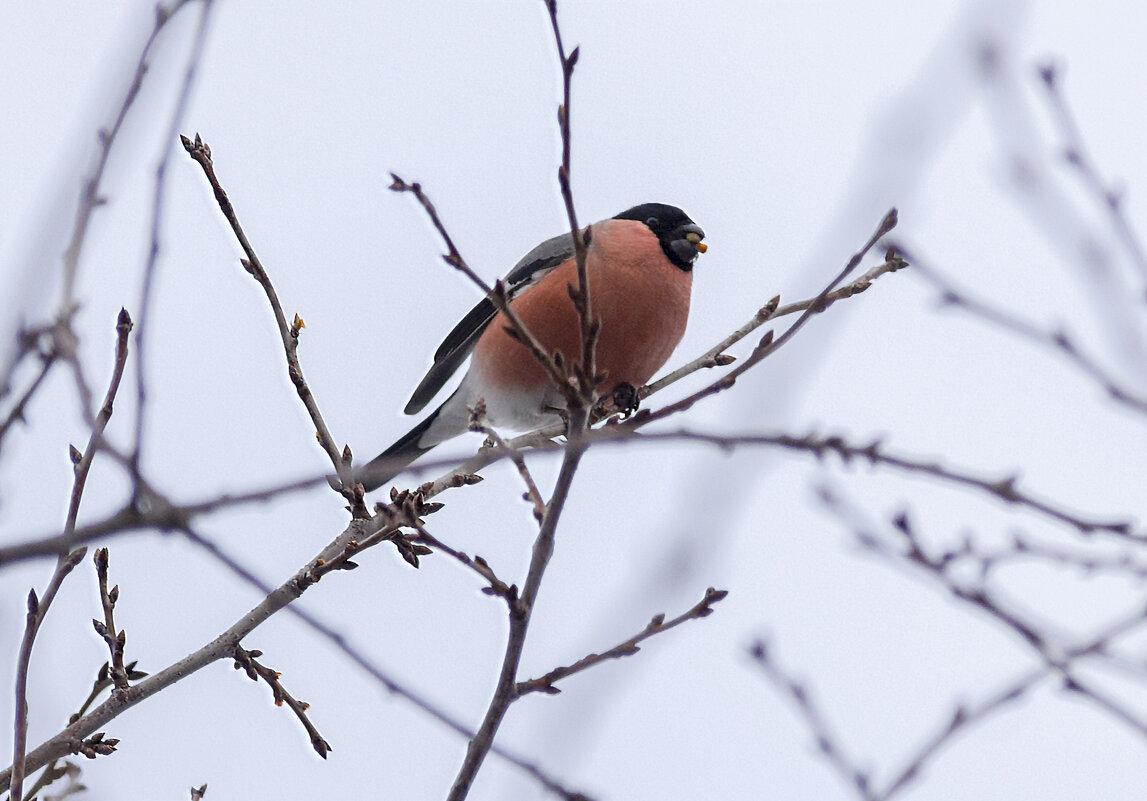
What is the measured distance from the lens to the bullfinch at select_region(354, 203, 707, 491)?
4.69 metres

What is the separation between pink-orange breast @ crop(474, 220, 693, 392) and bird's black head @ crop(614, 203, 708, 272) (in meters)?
0.10

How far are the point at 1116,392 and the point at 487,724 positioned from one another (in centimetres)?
113

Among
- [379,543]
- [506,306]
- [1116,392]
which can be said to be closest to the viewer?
[1116,392]

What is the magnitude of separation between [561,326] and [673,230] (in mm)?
1028

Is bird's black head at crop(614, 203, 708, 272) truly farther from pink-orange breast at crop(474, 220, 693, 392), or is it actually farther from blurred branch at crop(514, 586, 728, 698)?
blurred branch at crop(514, 586, 728, 698)

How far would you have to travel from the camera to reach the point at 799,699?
2217 millimetres

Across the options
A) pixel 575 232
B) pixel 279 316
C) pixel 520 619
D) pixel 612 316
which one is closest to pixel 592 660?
pixel 520 619

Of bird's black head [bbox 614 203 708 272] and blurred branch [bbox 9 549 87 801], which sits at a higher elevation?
bird's black head [bbox 614 203 708 272]

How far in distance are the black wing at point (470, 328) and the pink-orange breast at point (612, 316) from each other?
0.17 m

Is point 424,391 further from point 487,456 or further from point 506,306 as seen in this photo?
point 487,456

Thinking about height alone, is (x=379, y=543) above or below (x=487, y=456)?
above

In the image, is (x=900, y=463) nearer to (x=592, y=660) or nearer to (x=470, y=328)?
(x=592, y=660)

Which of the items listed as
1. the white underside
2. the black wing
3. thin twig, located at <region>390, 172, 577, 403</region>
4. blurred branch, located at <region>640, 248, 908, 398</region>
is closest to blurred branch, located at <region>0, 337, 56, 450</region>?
thin twig, located at <region>390, 172, 577, 403</region>

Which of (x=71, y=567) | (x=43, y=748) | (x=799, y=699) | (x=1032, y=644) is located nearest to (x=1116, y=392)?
(x=1032, y=644)
